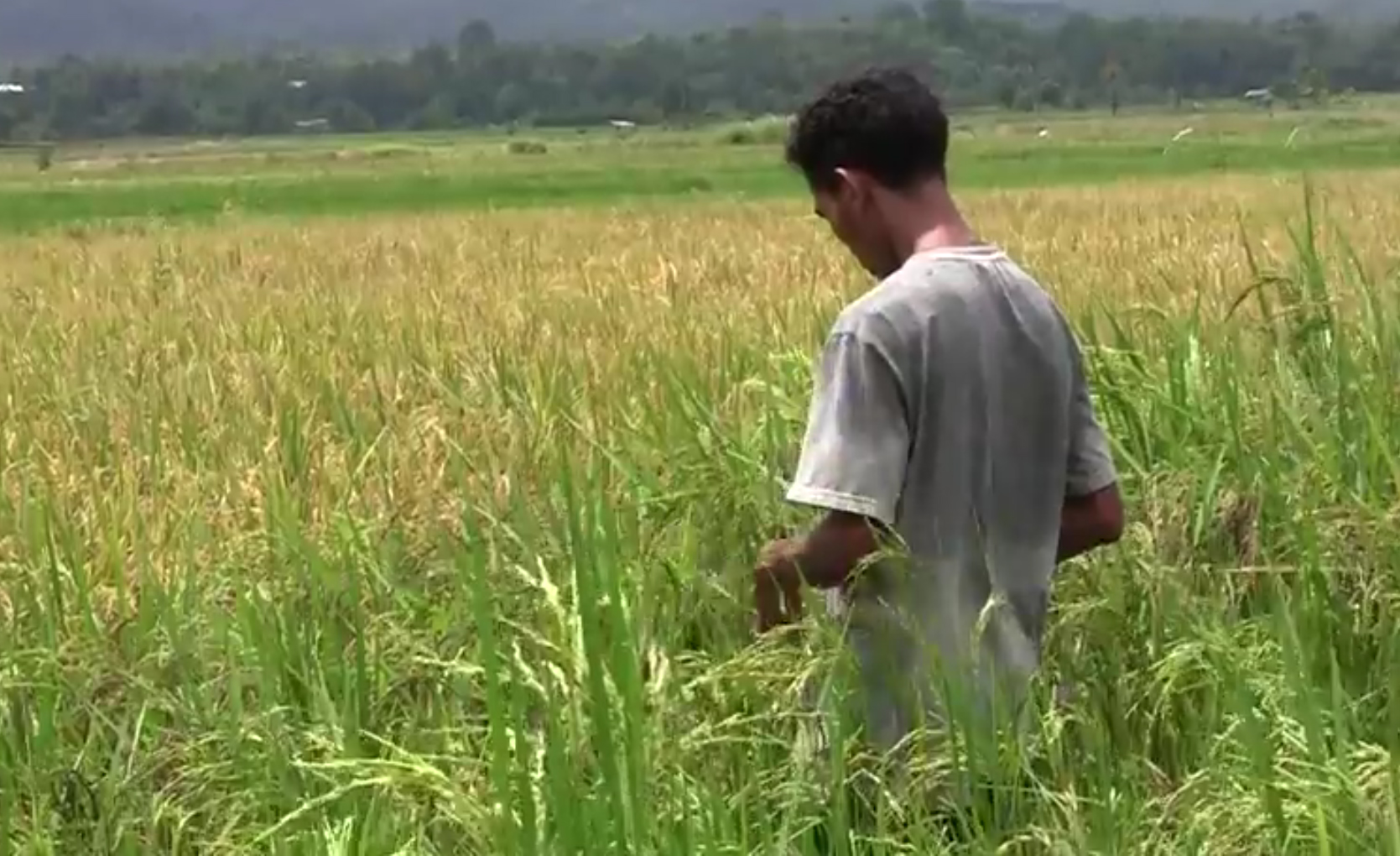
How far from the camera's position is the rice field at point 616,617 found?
284cm

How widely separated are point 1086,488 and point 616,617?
1.00m

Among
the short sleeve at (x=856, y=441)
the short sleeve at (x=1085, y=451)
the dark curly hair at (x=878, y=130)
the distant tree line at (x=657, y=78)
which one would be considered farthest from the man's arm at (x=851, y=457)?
the distant tree line at (x=657, y=78)

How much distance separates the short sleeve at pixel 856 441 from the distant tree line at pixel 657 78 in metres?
91.4

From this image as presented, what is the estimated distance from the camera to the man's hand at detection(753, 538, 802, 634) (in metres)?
3.20

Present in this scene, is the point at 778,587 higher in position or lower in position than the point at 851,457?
lower

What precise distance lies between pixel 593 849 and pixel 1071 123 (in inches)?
3068

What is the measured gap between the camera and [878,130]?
3.19m

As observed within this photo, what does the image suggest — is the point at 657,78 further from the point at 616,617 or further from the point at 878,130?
the point at 616,617

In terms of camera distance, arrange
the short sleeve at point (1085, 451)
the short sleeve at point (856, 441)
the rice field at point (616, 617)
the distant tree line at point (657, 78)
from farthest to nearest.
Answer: the distant tree line at point (657, 78) → the short sleeve at point (1085, 451) → the short sleeve at point (856, 441) → the rice field at point (616, 617)

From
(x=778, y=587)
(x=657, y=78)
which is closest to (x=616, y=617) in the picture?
(x=778, y=587)

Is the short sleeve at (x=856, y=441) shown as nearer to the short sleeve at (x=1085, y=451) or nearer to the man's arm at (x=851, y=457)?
the man's arm at (x=851, y=457)

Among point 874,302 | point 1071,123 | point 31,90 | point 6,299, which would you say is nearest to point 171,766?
point 874,302

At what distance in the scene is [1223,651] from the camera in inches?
126

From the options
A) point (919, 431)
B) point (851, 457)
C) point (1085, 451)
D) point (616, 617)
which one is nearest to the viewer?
point (616, 617)
